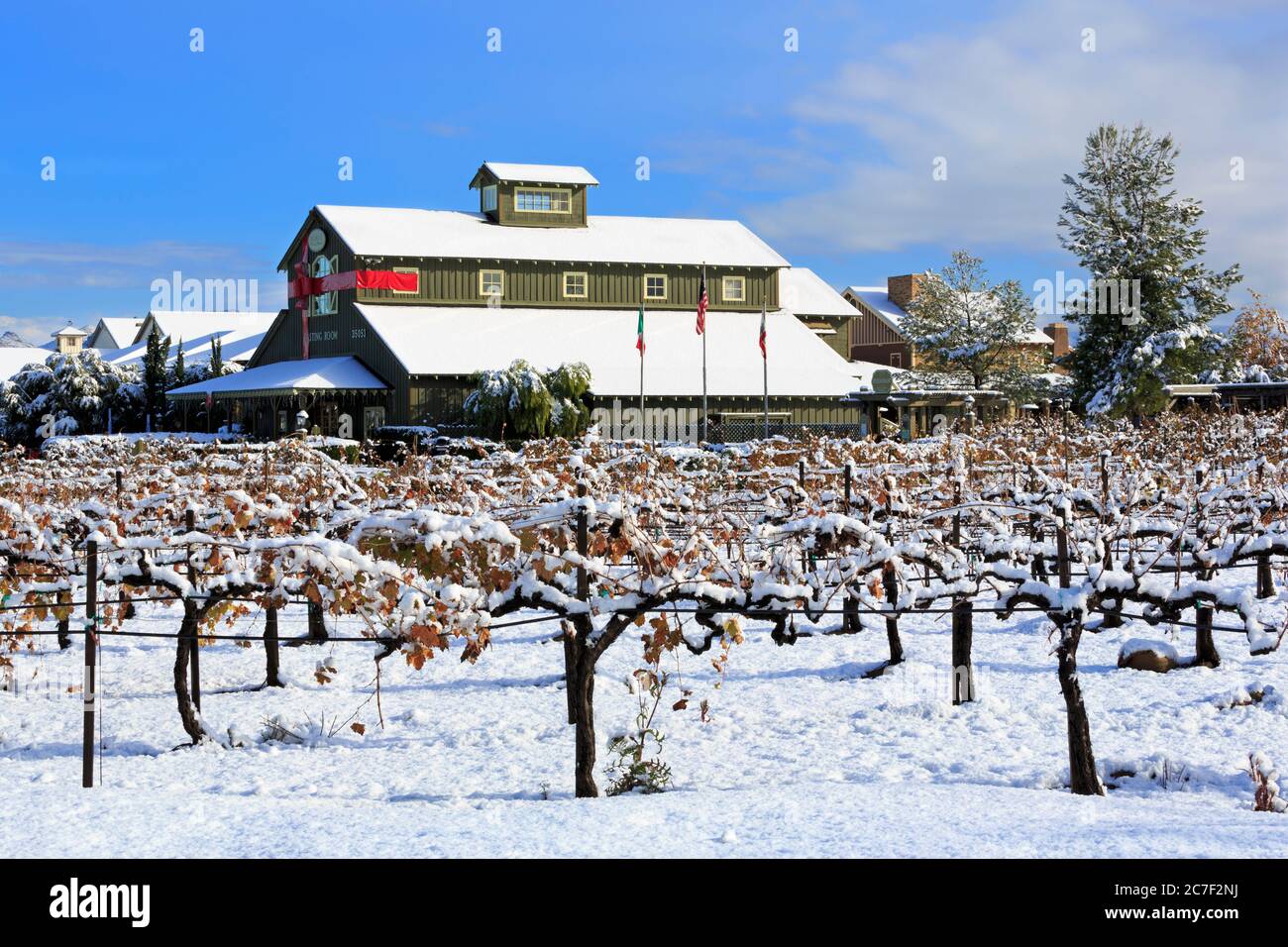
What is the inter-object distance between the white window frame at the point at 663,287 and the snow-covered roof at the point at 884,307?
62.8 ft

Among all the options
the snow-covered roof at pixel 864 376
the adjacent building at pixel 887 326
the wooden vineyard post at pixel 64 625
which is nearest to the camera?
the wooden vineyard post at pixel 64 625

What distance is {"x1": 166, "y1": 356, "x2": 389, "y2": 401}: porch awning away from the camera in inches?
1746

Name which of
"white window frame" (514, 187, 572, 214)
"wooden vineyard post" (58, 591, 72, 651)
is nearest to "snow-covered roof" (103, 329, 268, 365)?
"white window frame" (514, 187, 572, 214)

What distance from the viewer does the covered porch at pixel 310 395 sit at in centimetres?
4472

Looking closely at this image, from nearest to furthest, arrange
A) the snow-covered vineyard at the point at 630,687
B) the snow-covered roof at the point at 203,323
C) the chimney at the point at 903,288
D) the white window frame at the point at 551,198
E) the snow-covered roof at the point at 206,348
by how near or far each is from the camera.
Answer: the snow-covered vineyard at the point at 630,687 → the white window frame at the point at 551,198 → the snow-covered roof at the point at 206,348 → the chimney at the point at 903,288 → the snow-covered roof at the point at 203,323

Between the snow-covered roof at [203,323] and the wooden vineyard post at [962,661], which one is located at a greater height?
the snow-covered roof at [203,323]

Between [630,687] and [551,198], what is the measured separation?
154ft

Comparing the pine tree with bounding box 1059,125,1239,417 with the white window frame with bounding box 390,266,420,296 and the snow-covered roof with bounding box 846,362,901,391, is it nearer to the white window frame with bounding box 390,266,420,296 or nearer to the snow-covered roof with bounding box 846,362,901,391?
the snow-covered roof with bounding box 846,362,901,391

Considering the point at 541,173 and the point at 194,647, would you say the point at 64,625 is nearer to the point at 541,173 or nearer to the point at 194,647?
the point at 194,647

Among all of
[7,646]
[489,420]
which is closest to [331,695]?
[7,646]

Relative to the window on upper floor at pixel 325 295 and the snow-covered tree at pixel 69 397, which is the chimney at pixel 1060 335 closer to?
the window on upper floor at pixel 325 295

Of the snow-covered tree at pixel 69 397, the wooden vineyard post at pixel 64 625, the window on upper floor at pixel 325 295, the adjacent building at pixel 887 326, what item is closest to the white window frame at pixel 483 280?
the window on upper floor at pixel 325 295

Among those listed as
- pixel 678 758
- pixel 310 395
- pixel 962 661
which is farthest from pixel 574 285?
pixel 678 758

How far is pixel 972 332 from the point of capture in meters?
59.3
